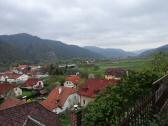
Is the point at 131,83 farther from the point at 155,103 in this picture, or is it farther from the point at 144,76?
the point at 155,103

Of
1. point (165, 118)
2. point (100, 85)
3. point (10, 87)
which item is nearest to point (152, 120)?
point (165, 118)

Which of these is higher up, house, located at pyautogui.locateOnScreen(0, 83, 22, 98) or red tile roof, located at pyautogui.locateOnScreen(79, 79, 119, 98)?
red tile roof, located at pyautogui.locateOnScreen(79, 79, 119, 98)

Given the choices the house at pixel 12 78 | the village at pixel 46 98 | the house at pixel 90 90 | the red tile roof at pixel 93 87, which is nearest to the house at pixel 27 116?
the village at pixel 46 98

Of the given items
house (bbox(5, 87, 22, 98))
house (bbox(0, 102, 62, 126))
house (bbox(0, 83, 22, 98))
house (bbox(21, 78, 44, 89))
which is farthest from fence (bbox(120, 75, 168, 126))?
house (bbox(21, 78, 44, 89))

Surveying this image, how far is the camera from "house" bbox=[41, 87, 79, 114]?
5353 centimetres

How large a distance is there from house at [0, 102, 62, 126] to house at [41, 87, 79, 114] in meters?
28.3

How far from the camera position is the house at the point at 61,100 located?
5353 centimetres

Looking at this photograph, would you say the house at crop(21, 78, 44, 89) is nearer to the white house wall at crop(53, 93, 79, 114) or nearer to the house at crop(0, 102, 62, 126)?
the white house wall at crop(53, 93, 79, 114)

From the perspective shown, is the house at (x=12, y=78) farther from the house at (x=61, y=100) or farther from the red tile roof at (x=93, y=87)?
the red tile roof at (x=93, y=87)

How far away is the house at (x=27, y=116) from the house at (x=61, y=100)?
2834 cm

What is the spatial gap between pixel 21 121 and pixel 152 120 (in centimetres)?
1355

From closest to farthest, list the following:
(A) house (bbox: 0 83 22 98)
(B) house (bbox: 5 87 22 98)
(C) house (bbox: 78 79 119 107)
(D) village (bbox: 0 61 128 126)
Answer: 1. (D) village (bbox: 0 61 128 126)
2. (C) house (bbox: 78 79 119 107)
3. (A) house (bbox: 0 83 22 98)
4. (B) house (bbox: 5 87 22 98)

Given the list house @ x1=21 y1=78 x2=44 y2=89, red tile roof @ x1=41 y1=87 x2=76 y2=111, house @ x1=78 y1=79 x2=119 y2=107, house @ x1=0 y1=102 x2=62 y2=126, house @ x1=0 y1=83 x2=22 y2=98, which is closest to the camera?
house @ x1=0 y1=102 x2=62 y2=126

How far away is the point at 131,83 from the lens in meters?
27.5
